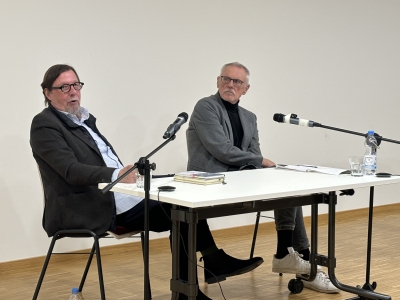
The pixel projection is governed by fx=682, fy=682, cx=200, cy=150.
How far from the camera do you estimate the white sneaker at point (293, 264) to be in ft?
12.7

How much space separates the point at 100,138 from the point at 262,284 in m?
1.31

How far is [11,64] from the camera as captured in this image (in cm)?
443

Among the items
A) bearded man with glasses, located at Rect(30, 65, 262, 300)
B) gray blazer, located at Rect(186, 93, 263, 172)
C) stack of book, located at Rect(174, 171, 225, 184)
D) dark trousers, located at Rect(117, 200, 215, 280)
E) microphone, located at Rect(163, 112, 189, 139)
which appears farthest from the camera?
gray blazer, located at Rect(186, 93, 263, 172)

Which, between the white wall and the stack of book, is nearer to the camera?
the stack of book

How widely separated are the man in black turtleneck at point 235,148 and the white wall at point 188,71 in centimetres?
84

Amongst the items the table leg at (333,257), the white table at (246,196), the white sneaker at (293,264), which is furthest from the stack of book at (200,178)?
the white sneaker at (293,264)

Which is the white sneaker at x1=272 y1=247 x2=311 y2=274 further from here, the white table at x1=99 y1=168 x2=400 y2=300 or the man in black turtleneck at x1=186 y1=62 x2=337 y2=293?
the white table at x1=99 y1=168 x2=400 y2=300

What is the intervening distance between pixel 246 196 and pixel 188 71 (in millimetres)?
2597

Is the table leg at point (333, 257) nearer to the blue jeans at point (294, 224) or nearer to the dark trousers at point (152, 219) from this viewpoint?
the blue jeans at point (294, 224)

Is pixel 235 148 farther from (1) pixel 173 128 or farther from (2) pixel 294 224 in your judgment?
(1) pixel 173 128

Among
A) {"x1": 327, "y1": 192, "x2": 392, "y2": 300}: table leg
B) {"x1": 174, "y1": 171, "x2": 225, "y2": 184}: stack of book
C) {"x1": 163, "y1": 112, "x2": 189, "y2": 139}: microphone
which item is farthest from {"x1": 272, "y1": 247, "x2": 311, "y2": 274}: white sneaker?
{"x1": 163, "y1": 112, "x2": 189, "y2": 139}: microphone

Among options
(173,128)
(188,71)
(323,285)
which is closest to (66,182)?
(173,128)

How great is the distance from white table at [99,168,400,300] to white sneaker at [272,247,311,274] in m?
0.20

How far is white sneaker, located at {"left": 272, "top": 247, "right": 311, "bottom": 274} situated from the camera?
387cm
